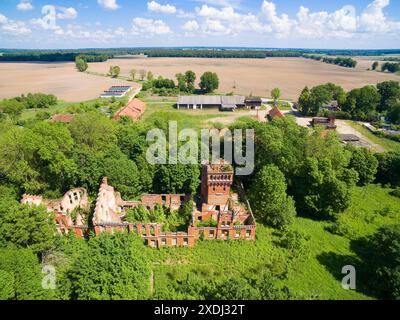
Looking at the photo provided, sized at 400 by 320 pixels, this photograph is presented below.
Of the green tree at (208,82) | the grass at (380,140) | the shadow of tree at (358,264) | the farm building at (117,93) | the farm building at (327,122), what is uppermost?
the green tree at (208,82)

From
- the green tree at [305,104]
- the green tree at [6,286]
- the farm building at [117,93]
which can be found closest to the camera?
the green tree at [6,286]

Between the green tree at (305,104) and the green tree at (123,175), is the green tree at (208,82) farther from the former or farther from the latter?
the green tree at (123,175)

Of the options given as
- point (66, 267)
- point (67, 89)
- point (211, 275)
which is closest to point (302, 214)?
point (211, 275)

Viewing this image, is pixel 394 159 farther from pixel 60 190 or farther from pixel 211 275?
pixel 60 190

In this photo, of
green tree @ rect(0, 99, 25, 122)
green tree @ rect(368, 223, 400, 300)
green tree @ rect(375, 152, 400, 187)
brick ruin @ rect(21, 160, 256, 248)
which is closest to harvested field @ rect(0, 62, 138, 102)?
green tree @ rect(0, 99, 25, 122)

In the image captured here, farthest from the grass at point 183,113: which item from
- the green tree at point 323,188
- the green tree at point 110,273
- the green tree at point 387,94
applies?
the green tree at point 387,94
